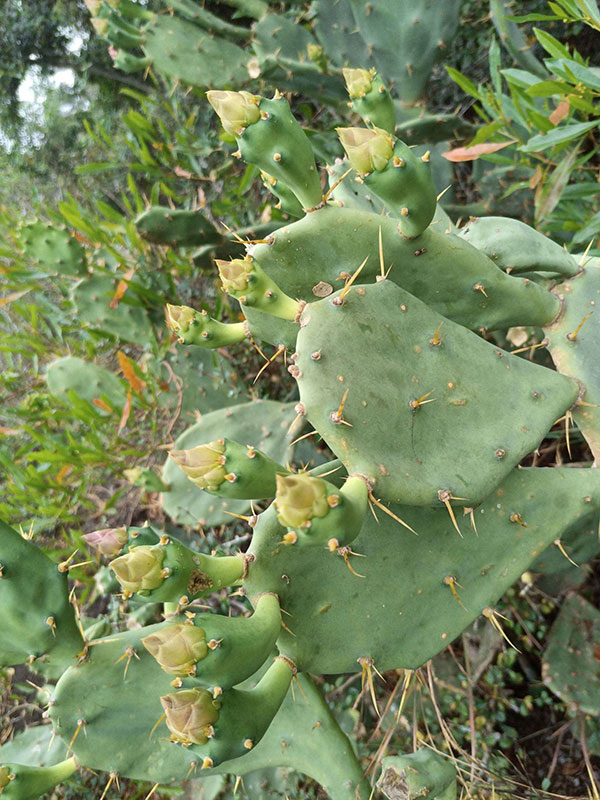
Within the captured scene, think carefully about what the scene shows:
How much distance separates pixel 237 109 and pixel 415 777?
0.96 meters

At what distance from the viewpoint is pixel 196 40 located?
1.89 meters

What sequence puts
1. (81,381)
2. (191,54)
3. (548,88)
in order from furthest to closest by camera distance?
(81,381), (191,54), (548,88)

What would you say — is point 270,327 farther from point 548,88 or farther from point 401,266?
point 548,88

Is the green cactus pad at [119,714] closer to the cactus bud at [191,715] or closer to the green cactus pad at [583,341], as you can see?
the cactus bud at [191,715]

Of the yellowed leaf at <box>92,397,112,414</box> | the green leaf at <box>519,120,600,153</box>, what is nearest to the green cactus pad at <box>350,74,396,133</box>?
the green leaf at <box>519,120,600,153</box>

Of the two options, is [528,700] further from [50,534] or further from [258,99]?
[50,534]

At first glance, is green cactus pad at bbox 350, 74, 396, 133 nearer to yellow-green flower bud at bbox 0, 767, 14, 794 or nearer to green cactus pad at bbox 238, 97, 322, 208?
green cactus pad at bbox 238, 97, 322, 208

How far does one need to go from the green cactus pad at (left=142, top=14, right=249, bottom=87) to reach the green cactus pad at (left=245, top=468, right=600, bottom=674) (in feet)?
5.14

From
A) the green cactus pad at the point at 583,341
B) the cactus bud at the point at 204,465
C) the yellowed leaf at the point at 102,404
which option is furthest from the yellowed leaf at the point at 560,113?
the yellowed leaf at the point at 102,404

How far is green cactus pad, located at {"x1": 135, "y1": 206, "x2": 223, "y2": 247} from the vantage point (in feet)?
5.74

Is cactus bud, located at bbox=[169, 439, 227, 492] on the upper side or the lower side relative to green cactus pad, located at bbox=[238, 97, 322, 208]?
lower

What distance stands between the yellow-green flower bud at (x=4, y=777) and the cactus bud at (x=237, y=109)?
888 millimetres

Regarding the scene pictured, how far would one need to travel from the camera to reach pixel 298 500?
1.81ft

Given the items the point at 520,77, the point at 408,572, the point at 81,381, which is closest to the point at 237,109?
the point at 408,572
